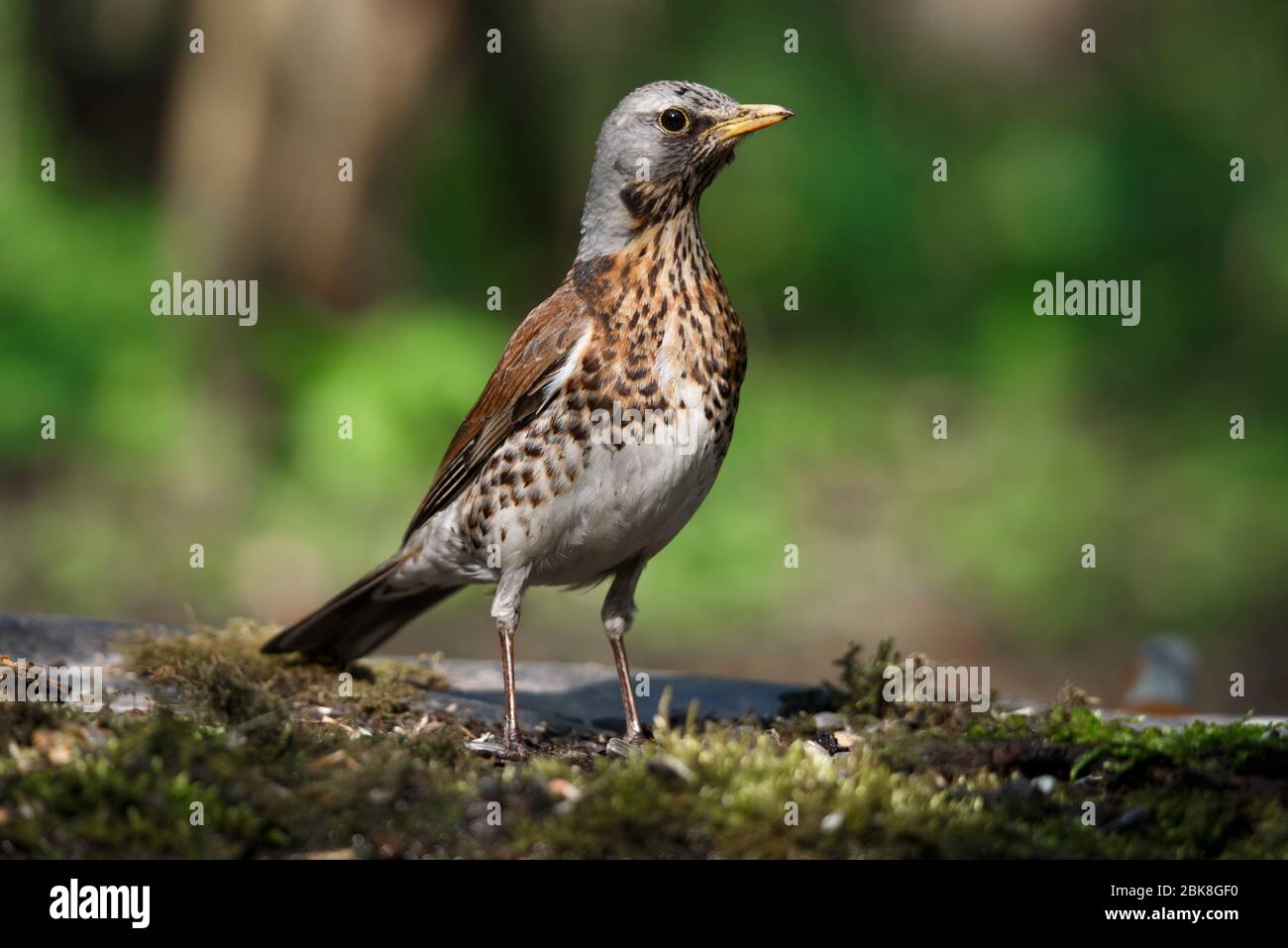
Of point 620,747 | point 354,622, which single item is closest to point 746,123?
point 620,747

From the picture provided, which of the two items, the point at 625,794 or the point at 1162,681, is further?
the point at 1162,681

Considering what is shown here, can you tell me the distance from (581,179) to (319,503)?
3677 mm

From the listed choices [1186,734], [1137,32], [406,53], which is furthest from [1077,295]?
[1186,734]

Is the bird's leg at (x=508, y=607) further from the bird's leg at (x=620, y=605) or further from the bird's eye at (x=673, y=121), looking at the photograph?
the bird's eye at (x=673, y=121)

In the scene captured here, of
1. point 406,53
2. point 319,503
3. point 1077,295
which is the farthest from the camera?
point 1077,295

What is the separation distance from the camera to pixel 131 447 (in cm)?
1060

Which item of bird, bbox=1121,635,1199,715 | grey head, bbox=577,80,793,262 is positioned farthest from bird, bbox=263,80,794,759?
bird, bbox=1121,635,1199,715

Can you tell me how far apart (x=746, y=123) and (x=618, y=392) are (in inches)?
39.3

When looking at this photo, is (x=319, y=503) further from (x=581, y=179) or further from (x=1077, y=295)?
(x=1077, y=295)

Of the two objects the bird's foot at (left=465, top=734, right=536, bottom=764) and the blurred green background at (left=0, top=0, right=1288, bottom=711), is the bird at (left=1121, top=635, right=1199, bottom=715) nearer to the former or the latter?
the bird's foot at (left=465, top=734, right=536, bottom=764)

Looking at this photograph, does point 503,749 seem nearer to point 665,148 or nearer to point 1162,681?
point 665,148

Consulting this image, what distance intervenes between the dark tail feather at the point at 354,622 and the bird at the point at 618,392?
0.40 m

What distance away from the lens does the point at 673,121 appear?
199 inches
